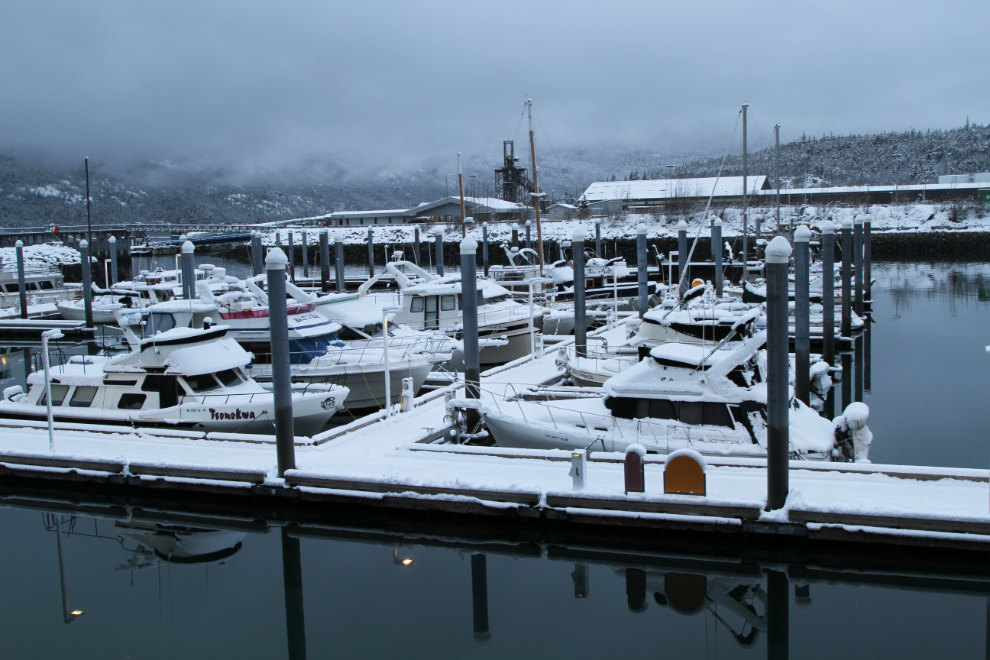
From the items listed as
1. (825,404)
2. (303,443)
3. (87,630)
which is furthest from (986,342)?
(87,630)

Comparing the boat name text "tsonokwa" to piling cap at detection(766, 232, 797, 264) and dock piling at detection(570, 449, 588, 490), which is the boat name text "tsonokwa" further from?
piling cap at detection(766, 232, 797, 264)

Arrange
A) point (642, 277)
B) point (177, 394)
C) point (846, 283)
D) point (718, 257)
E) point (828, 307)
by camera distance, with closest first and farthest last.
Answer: point (177, 394), point (828, 307), point (642, 277), point (846, 283), point (718, 257)

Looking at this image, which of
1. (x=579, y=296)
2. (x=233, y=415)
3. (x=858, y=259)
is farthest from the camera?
(x=858, y=259)

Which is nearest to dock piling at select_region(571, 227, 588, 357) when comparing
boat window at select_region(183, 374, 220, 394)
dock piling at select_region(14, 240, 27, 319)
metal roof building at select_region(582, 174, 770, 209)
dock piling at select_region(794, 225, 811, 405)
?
dock piling at select_region(794, 225, 811, 405)

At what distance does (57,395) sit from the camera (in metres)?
16.6

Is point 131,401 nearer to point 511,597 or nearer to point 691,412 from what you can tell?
point 511,597

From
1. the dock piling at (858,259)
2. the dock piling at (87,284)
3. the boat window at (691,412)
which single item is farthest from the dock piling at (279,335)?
the dock piling at (87,284)

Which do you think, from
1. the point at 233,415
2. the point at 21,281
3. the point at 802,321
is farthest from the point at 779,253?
the point at 21,281

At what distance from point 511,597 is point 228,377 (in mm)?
8344

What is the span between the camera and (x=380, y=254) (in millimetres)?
78250

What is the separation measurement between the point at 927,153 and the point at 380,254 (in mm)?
114082

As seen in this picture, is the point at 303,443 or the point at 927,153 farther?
the point at 927,153

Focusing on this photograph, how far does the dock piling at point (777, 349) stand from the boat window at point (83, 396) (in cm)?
1286

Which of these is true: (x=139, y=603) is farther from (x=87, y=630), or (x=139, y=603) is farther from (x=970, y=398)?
(x=970, y=398)
